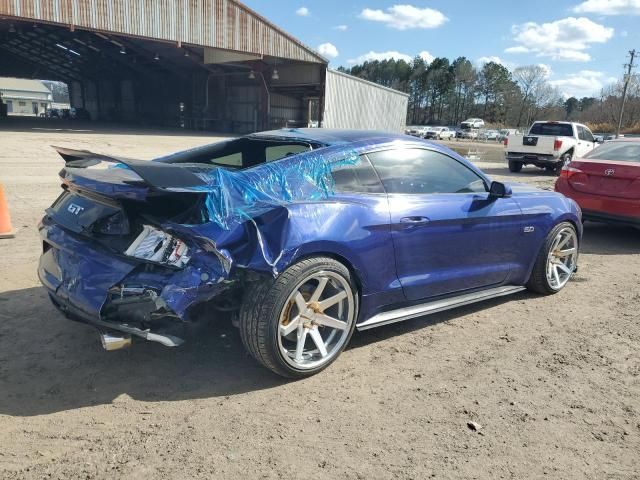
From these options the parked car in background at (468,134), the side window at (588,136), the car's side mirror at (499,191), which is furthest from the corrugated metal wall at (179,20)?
the parked car in background at (468,134)

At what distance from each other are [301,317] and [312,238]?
1.68 feet

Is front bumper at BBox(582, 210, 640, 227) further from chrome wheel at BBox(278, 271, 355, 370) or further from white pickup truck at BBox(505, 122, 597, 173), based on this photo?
white pickup truck at BBox(505, 122, 597, 173)

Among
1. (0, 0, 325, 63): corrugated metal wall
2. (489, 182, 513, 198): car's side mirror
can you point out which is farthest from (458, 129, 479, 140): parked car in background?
(489, 182, 513, 198): car's side mirror

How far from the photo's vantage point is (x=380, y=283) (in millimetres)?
3436

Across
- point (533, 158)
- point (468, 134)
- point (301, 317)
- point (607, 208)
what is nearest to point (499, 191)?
point (301, 317)

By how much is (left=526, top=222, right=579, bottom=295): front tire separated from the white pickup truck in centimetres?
1295

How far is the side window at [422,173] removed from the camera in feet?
12.0

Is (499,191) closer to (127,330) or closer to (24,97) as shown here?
(127,330)

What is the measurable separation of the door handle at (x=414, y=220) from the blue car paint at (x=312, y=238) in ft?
0.14

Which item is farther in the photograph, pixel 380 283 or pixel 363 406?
pixel 380 283

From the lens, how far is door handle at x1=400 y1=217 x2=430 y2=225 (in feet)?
11.5

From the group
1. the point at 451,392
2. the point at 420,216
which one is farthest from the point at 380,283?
the point at 451,392

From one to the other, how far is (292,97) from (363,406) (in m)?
38.7

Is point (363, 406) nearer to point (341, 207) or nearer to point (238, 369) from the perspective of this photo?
point (238, 369)
